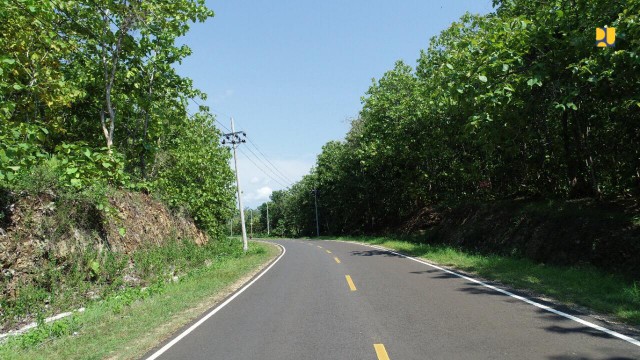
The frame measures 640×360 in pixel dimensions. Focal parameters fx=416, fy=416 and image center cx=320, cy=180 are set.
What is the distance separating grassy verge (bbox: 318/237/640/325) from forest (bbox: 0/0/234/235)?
11.8m

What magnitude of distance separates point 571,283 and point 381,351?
703 cm

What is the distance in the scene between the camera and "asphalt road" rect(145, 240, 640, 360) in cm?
560

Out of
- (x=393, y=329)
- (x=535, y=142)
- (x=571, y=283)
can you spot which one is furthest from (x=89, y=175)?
(x=535, y=142)

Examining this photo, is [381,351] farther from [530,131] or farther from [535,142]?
[535,142]

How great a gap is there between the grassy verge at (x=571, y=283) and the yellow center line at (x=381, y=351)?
13.8 feet

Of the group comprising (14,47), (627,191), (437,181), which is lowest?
(627,191)

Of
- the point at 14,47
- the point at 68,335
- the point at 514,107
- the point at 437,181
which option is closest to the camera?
the point at 68,335

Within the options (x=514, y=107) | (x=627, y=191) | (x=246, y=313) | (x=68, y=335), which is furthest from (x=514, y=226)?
(x=68, y=335)

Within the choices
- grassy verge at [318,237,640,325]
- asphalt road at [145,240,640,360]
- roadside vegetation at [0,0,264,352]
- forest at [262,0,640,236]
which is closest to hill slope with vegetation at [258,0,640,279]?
forest at [262,0,640,236]

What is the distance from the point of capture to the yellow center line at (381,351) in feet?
17.9

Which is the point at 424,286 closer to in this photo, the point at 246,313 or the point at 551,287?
the point at 551,287

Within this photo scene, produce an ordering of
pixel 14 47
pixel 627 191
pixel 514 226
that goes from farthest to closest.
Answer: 1. pixel 514 226
2. pixel 627 191
3. pixel 14 47

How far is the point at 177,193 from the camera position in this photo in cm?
2416

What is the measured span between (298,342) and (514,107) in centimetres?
1120
